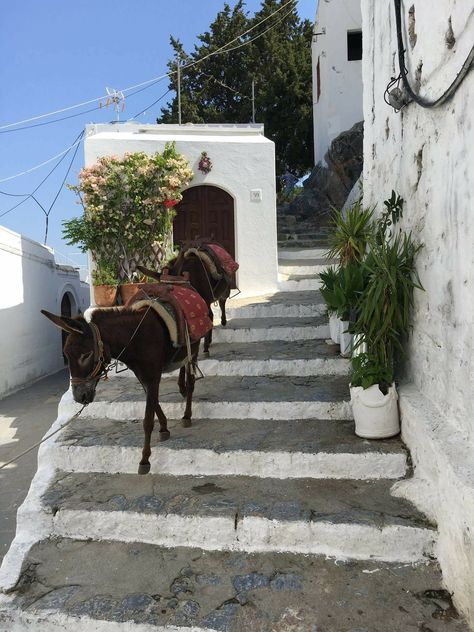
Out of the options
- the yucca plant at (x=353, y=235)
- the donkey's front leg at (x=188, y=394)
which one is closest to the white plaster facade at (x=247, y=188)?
the yucca plant at (x=353, y=235)

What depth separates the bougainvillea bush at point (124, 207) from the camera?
7973mm

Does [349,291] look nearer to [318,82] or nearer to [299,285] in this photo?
[299,285]

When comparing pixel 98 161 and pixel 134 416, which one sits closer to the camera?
pixel 134 416

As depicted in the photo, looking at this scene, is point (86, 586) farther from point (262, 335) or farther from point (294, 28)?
point (294, 28)

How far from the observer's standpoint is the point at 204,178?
29.5ft

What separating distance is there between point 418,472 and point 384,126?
2.98m

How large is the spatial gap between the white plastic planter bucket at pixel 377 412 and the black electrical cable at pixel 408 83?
6.50 feet

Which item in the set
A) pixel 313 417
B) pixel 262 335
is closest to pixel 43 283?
pixel 262 335

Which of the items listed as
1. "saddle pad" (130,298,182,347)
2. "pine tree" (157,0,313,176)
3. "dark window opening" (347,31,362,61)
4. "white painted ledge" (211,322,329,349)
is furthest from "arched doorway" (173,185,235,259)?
"pine tree" (157,0,313,176)

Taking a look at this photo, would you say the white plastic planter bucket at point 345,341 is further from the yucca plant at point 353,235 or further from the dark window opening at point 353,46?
the dark window opening at point 353,46

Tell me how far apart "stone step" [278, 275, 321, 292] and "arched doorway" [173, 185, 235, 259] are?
3.80ft

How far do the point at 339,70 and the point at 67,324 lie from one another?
14.3 metres

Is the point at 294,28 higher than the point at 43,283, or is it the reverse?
the point at 294,28

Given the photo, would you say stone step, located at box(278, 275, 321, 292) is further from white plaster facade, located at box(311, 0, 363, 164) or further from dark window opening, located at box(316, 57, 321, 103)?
dark window opening, located at box(316, 57, 321, 103)
